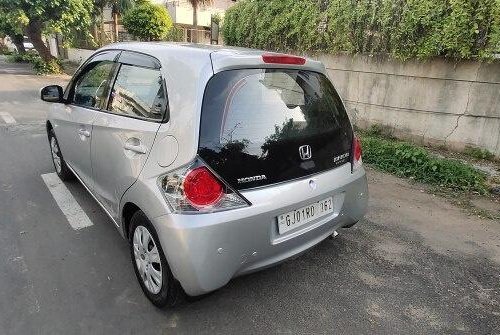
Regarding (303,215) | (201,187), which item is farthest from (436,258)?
(201,187)

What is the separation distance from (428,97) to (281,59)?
4.30m

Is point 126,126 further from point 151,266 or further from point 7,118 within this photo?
point 7,118

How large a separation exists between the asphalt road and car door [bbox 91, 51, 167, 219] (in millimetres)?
590

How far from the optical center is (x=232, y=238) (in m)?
2.18

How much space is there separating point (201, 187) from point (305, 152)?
0.76 m

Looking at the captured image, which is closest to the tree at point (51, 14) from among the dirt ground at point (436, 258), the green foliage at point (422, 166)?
the green foliage at point (422, 166)

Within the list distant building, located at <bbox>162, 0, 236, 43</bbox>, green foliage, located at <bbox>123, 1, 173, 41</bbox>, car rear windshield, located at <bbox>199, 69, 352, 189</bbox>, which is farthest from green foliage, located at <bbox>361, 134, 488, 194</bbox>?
distant building, located at <bbox>162, 0, 236, 43</bbox>

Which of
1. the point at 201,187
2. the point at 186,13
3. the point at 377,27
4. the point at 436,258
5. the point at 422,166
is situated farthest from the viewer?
the point at 186,13

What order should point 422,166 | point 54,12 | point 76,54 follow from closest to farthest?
point 422,166 < point 54,12 < point 76,54

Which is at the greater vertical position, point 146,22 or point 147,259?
point 146,22

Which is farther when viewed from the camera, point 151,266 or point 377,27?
point 377,27

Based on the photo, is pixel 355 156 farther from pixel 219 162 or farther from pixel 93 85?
pixel 93 85

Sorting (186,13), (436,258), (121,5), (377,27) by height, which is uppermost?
(186,13)

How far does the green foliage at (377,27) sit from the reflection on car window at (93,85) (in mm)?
4559
